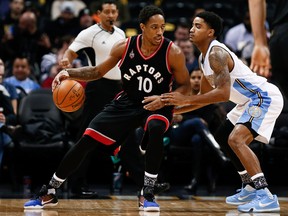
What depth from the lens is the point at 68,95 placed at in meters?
6.02

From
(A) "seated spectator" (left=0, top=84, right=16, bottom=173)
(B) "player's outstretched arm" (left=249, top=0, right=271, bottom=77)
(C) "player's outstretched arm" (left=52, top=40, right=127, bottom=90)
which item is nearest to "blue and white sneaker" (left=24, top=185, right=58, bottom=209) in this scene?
(C) "player's outstretched arm" (left=52, top=40, right=127, bottom=90)

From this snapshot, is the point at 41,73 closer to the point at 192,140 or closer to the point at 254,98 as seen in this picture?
the point at 192,140

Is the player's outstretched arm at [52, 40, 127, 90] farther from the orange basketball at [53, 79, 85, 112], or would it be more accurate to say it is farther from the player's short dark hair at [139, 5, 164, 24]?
the player's short dark hair at [139, 5, 164, 24]

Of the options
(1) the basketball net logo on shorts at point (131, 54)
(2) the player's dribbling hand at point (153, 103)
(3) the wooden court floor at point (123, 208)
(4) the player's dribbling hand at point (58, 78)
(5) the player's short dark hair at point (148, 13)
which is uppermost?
(5) the player's short dark hair at point (148, 13)

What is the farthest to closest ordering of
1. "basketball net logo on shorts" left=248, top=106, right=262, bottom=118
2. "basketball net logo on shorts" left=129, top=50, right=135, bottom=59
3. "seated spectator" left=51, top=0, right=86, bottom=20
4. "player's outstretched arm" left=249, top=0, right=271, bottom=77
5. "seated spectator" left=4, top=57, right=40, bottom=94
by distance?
1. "seated spectator" left=51, top=0, right=86, bottom=20
2. "seated spectator" left=4, top=57, right=40, bottom=94
3. "basketball net logo on shorts" left=129, top=50, right=135, bottom=59
4. "basketball net logo on shorts" left=248, top=106, right=262, bottom=118
5. "player's outstretched arm" left=249, top=0, right=271, bottom=77

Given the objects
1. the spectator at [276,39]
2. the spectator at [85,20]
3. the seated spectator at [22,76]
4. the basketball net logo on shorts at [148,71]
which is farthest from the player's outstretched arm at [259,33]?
the spectator at [85,20]

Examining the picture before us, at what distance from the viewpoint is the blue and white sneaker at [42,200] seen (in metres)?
5.91

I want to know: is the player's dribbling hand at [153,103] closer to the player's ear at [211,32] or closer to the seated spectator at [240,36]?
the player's ear at [211,32]

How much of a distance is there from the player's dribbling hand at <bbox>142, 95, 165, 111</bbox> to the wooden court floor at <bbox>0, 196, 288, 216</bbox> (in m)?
0.84

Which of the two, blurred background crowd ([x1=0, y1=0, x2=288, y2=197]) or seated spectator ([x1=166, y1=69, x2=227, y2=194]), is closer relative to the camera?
seated spectator ([x1=166, y1=69, x2=227, y2=194])

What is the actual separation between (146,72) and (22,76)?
362 cm

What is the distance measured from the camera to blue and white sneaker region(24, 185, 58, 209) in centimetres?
591

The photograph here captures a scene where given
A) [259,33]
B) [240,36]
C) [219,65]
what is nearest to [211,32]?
[219,65]

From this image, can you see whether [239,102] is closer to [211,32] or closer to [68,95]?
[211,32]
